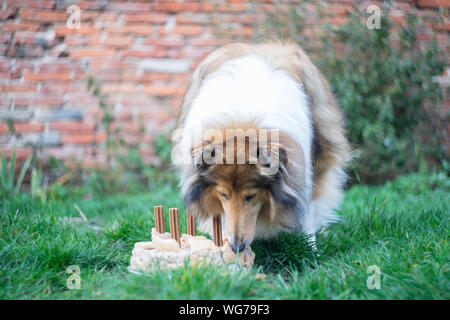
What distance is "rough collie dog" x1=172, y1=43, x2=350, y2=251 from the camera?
7.66ft

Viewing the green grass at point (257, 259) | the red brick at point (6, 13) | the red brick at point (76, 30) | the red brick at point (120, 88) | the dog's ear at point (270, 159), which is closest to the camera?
the green grass at point (257, 259)

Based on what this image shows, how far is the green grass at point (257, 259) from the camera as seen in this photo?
2.07 metres

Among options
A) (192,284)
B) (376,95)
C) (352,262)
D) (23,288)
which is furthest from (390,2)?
(23,288)

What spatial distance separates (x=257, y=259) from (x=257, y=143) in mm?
895

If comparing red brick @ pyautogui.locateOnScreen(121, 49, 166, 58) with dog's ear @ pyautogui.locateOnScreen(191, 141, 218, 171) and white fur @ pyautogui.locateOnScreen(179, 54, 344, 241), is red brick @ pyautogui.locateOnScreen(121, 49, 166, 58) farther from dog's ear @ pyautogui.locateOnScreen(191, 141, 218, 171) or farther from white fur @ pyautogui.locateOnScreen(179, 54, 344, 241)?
dog's ear @ pyautogui.locateOnScreen(191, 141, 218, 171)

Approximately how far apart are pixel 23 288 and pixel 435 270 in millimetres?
2376

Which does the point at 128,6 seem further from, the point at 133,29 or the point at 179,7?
the point at 179,7

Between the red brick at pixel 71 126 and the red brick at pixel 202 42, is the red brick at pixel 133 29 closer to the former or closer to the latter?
the red brick at pixel 202 42

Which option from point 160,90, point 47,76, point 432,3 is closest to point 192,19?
point 160,90

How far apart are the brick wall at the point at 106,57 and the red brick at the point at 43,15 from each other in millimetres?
13

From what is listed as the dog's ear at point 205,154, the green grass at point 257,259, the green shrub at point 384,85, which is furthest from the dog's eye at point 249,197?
the green shrub at point 384,85

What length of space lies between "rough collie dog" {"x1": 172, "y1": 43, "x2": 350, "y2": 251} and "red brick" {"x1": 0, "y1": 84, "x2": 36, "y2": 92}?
3121 millimetres

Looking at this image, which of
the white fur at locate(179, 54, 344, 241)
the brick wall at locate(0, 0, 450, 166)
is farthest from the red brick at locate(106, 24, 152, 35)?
the white fur at locate(179, 54, 344, 241)

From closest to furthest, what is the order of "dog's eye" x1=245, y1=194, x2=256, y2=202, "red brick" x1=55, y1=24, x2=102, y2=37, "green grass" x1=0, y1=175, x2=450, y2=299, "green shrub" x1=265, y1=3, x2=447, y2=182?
1. "green grass" x1=0, y1=175, x2=450, y2=299
2. "dog's eye" x1=245, y1=194, x2=256, y2=202
3. "green shrub" x1=265, y1=3, x2=447, y2=182
4. "red brick" x1=55, y1=24, x2=102, y2=37
